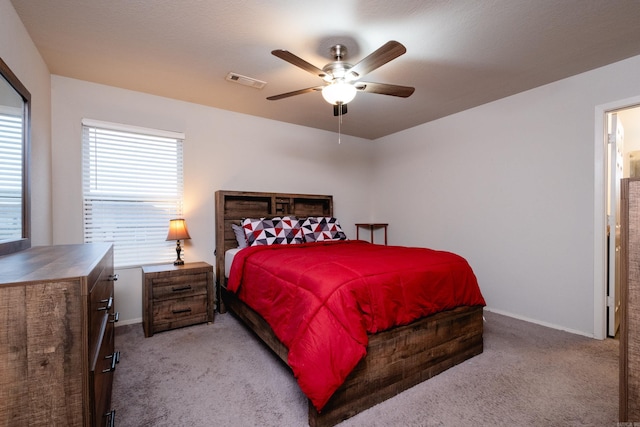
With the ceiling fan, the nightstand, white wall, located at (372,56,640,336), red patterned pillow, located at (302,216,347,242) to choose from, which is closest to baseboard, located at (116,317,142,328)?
the nightstand

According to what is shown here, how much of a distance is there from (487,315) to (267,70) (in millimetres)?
3368

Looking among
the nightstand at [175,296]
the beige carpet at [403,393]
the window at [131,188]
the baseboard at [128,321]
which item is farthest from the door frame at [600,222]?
the baseboard at [128,321]

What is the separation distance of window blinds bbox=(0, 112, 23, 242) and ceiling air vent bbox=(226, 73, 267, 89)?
152 cm

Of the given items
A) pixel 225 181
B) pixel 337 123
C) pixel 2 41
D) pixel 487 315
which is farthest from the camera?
pixel 337 123

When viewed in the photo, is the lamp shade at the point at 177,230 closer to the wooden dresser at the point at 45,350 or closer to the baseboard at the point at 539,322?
the wooden dresser at the point at 45,350

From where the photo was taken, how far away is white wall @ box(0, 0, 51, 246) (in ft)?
5.62

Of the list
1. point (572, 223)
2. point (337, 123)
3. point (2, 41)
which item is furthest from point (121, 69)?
point (572, 223)

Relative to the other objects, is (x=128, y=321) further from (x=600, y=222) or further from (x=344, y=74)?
(x=600, y=222)

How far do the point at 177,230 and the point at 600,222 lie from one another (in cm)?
397

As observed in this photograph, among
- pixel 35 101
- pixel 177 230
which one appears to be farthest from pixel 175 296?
pixel 35 101

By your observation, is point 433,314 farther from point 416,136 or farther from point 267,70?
point 416,136

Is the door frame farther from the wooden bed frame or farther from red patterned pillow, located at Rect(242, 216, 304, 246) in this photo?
red patterned pillow, located at Rect(242, 216, 304, 246)

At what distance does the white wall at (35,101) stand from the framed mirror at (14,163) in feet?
0.62

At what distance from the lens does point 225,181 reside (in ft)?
11.6
